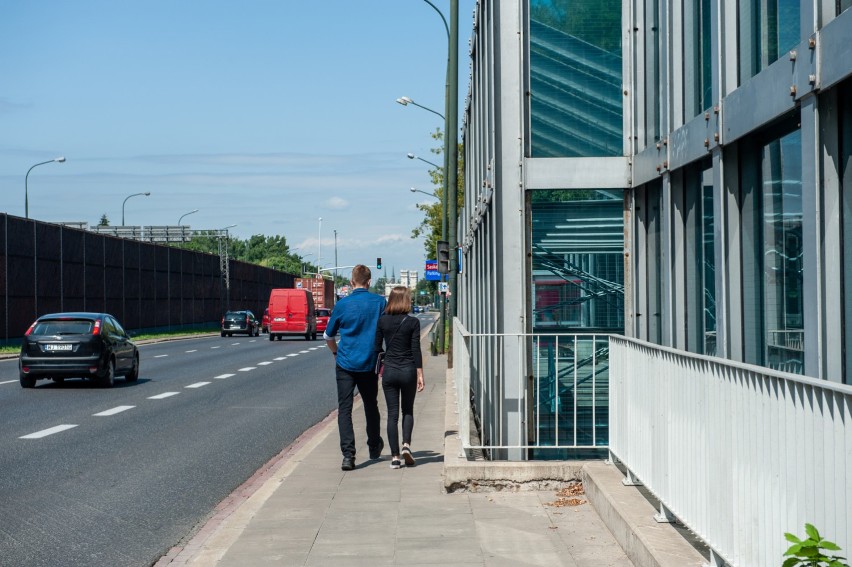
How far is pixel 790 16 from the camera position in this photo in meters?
6.64

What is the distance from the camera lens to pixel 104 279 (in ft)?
192

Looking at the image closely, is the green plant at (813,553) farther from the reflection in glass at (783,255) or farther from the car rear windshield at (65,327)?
the car rear windshield at (65,327)

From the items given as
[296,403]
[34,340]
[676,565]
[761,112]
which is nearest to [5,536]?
[676,565]

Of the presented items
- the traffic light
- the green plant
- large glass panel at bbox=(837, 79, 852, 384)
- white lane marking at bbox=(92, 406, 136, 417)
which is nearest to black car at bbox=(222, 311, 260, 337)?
the traffic light

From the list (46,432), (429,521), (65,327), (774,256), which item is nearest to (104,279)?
(65,327)

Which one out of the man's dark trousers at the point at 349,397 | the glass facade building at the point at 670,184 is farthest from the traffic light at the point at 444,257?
the man's dark trousers at the point at 349,397

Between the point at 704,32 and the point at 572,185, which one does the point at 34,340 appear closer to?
the point at 572,185

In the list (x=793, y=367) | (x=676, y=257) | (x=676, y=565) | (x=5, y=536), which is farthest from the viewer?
(x=676, y=257)

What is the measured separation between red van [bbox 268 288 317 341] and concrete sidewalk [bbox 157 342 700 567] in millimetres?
48159

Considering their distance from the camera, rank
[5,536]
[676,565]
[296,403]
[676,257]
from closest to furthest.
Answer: [676,565] < [5,536] < [676,257] < [296,403]

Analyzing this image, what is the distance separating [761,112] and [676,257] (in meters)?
2.34

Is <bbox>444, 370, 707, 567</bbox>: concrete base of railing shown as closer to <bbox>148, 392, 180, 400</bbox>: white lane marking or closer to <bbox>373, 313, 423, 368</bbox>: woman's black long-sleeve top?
<bbox>373, 313, 423, 368</bbox>: woman's black long-sleeve top

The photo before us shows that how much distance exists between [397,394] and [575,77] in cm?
336

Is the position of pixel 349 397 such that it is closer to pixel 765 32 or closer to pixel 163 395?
pixel 765 32
